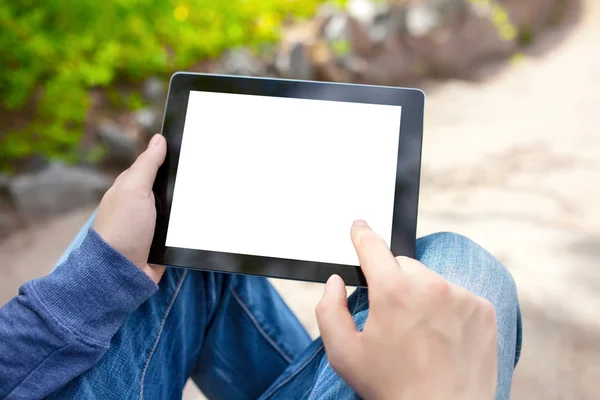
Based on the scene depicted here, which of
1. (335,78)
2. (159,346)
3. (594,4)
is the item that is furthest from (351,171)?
(594,4)

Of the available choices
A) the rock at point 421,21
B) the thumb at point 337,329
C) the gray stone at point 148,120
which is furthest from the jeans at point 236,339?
the rock at point 421,21

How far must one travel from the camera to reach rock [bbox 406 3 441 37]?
304 centimetres

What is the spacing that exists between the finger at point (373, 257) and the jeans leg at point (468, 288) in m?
0.15

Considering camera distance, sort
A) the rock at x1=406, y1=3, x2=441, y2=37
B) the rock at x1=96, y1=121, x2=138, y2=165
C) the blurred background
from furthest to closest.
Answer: the rock at x1=406, y1=3, x2=441, y2=37, the rock at x1=96, y1=121, x2=138, y2=165, the blurred background

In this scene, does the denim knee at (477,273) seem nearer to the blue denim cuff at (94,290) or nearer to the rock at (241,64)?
the blue denim cuff at (94,290)

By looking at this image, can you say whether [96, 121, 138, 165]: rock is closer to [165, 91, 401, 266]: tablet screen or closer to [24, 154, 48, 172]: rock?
[24, 154, 48, 172]: rock

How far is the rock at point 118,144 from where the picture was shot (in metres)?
2.36

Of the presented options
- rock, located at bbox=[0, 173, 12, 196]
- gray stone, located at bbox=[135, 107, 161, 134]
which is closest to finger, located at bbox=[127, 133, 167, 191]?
gray stone, located at bbox=[135, 107, 161, 134]

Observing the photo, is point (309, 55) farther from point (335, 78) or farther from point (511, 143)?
point (511, 143)

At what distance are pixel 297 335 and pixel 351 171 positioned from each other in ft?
1.43

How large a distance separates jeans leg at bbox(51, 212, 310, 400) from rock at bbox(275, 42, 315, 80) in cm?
185

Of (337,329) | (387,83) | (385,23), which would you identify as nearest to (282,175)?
(337,329)

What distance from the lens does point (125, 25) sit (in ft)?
8.75

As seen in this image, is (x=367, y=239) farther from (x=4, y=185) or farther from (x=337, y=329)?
(x=4, y=185)
